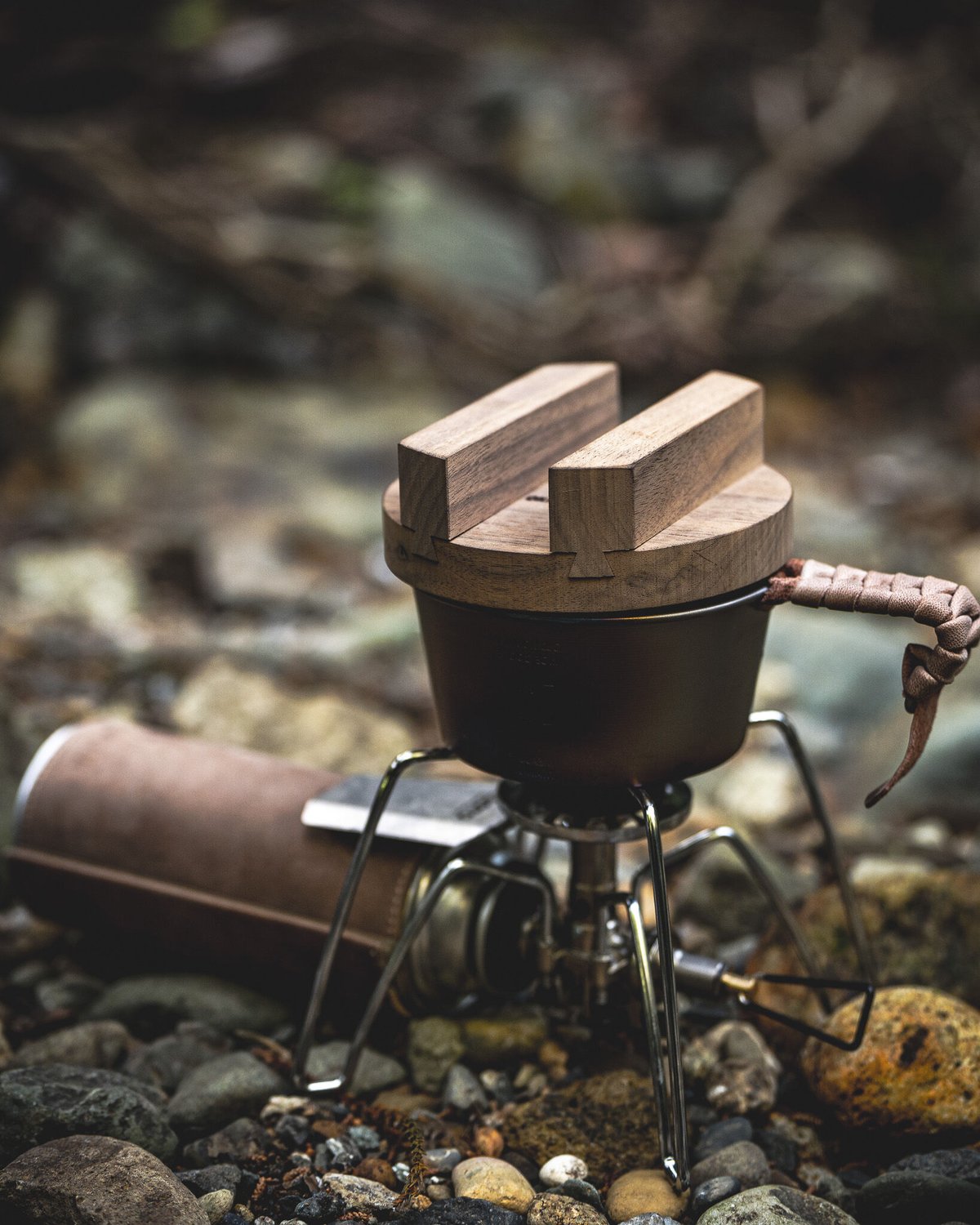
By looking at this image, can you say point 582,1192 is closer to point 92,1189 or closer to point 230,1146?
point 230,1146

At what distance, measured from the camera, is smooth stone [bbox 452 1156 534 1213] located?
194 centimetres

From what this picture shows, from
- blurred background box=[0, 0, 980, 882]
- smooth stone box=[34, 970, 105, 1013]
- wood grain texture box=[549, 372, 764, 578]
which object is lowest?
smooth stone box=[34, 970, 105, 1013]

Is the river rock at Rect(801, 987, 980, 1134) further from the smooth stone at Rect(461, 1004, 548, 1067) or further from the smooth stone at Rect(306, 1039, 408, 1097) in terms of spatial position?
the smooth stone at Rect(306, 1039, 408, 1097)

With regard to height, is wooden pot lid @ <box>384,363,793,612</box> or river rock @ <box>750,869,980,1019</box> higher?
wooden pot lid @ <box>384,363,793,612</box>

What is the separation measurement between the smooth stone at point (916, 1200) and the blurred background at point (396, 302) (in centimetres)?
119

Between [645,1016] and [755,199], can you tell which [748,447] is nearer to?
[645,1016]

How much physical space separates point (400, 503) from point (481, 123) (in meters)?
7.18

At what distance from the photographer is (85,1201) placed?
1767 millimetres

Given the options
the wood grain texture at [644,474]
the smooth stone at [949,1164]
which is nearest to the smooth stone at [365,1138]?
the smooth stone at [949,1164]

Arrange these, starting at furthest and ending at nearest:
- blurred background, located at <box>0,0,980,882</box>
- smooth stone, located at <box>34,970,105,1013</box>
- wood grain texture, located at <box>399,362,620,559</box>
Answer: blurred background, located at <box>0,0,980,882</box> < smooth stone, located at <box>34,970,105,1013</box> < wood grain texture, located at <box>399,362,620,559</box>

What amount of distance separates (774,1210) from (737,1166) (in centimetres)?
17

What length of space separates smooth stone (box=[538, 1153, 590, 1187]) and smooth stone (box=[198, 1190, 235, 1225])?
0.47m

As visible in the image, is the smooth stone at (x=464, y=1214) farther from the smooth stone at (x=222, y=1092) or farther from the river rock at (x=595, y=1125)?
the smooth stone at (x=222, y=1092)

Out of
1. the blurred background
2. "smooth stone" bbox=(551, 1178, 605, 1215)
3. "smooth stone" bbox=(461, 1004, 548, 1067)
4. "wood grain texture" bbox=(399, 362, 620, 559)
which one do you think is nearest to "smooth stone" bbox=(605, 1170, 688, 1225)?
"smooth stone" bbox=(551, 1178, 605, 1215)
